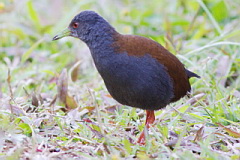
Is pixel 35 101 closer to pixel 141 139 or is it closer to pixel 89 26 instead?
pixel 89 26

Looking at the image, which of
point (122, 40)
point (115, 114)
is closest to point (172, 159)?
point (122, 40)

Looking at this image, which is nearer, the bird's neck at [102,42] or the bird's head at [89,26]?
the bird's neck at [102,42]

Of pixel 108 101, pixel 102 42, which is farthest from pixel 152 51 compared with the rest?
pixel 108 101

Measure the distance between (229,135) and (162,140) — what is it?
23.6 inches

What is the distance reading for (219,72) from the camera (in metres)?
5.78

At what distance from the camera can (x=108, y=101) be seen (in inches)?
202

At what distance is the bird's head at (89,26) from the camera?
425 cm

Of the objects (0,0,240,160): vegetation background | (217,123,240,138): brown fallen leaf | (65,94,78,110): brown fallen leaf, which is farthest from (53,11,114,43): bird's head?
(217,123,240,138): brown fallen leaf

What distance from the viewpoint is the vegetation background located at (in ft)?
11.9

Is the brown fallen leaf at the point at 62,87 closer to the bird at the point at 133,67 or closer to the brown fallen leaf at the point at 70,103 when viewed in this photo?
the brown fallen leaf at the point at 70,103

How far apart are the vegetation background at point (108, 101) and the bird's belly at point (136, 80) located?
224 mm

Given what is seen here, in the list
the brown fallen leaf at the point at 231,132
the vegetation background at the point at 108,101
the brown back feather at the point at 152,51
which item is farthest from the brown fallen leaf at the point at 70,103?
the brown fallen leaf at the point at 231,132

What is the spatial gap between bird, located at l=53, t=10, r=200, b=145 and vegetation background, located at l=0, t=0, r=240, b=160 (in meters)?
0.22

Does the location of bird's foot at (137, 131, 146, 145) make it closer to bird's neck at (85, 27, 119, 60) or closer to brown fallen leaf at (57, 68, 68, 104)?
bird's neck at (85, 27, 119, 60)
